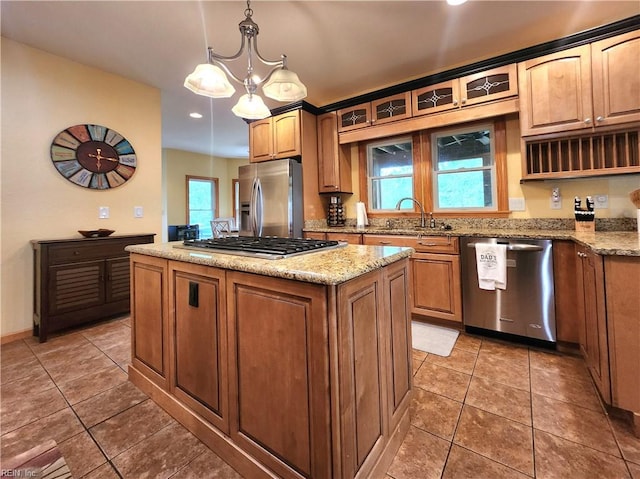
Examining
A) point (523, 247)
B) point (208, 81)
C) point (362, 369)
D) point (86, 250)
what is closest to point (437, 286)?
point (523, 247)

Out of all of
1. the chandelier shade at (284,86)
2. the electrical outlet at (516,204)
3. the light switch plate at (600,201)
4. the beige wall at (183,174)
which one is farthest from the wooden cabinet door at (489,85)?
the beige wall at (183,174)

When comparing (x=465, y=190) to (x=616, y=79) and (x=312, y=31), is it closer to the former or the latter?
(x=616, y=79)

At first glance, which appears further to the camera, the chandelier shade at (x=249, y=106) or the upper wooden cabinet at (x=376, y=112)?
the upper wooden cabinet at (x=376, y=112)

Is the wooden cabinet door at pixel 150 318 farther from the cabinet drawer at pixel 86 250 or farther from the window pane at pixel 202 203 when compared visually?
the window pane at pixel 202 203

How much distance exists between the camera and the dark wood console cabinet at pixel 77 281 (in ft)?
8.20

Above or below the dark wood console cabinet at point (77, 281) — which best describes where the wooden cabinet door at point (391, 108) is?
above

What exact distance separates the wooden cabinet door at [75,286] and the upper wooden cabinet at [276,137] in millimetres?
2217

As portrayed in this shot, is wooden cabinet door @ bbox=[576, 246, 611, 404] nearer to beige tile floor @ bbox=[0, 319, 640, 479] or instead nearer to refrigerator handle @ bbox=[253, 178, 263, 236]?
beige tile floor @ bbox=[0, 319, 640, 479]

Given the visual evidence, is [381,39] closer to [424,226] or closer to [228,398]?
[424,226]

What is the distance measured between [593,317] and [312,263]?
1.73 m

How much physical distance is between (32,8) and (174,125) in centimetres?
276

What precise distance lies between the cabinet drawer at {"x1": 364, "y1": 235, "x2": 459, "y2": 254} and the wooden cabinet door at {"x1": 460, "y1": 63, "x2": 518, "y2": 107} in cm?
132

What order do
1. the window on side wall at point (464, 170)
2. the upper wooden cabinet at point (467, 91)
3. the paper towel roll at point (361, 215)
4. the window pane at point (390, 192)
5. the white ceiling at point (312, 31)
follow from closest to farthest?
the white ceiling at point (312, 31) < the upper wooden cabinet at point (467, 91) < the window on side wall at point (464, 170) < the window pane at point (390, 192) < the paper towel roll at point (361, 215)

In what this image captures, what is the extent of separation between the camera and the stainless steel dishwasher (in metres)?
2.17
